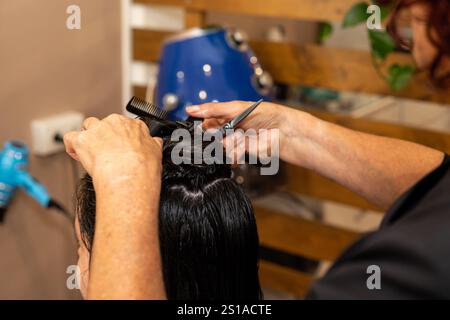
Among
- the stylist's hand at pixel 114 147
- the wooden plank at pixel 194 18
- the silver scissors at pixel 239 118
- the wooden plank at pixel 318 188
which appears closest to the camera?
the stylist's hand at pixel 114 147

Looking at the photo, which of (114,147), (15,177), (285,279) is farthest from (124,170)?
(285,279)

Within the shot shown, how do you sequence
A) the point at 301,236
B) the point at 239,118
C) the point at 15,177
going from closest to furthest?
the point at 239,118, the point at 15,177, the point at 301,236

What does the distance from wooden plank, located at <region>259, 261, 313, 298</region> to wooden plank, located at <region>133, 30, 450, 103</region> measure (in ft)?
2.17

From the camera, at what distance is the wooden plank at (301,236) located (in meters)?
1.89

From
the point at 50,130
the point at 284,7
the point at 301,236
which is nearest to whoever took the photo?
the point at 50,130

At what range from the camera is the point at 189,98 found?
166 cm

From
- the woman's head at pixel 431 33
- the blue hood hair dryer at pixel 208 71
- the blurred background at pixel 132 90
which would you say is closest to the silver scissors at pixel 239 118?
the woman's head at pixel 431 33

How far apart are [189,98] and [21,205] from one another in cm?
58

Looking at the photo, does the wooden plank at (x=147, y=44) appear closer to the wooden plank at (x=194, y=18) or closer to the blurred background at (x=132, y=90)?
the blurred background at (x=132, y=90)

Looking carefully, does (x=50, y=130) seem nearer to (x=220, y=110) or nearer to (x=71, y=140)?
(x=220, y=110)

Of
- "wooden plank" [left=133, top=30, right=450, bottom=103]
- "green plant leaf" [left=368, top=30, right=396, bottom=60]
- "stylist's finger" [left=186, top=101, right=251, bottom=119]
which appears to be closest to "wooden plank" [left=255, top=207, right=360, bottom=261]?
"wooden plank" [left=133, top=30, right=450, bottom=103]

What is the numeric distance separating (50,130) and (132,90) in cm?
48

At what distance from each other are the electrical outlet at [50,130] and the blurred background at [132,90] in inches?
0.6

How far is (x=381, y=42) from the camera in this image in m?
1.64
